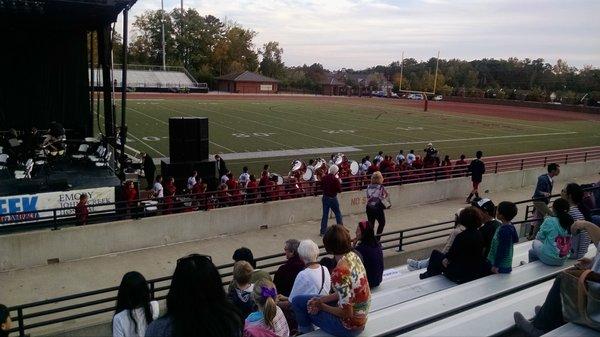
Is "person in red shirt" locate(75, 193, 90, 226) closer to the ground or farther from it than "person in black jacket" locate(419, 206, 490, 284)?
closer to the ground

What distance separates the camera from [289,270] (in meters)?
5.02

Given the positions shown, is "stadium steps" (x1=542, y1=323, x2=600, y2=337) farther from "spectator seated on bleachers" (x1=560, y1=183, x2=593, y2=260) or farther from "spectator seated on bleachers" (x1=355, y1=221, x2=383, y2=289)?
"spectator seated on bleachers" (x1=560, y1=183, x2=593, y2=260)

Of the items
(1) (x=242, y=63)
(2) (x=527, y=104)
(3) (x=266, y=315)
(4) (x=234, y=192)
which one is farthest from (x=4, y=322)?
(1) (x=242, y=63)

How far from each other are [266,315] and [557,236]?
3837 mm

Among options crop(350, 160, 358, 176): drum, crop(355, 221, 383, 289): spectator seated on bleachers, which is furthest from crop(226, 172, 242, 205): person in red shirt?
crop(355, 221, 383, 289): spectator seated on bleachers

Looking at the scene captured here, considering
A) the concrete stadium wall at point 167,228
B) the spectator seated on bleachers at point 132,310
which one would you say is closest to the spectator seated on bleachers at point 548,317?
the spectator seated on bleachers at point 132,310

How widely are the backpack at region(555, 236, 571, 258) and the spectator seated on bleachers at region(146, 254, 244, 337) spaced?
4451 millimetres

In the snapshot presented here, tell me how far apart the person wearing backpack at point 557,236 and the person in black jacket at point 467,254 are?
0.85 m

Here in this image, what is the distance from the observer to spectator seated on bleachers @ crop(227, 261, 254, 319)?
411 cm

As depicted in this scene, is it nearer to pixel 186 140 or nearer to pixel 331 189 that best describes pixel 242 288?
pixel 331 189

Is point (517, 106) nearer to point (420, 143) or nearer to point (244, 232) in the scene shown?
point (420, 143)

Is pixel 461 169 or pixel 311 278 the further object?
pixel 461 169

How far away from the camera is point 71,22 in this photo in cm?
1773

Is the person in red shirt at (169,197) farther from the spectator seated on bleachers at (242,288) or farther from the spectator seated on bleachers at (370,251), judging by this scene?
the spectator seated on bleachers at (242,288)
